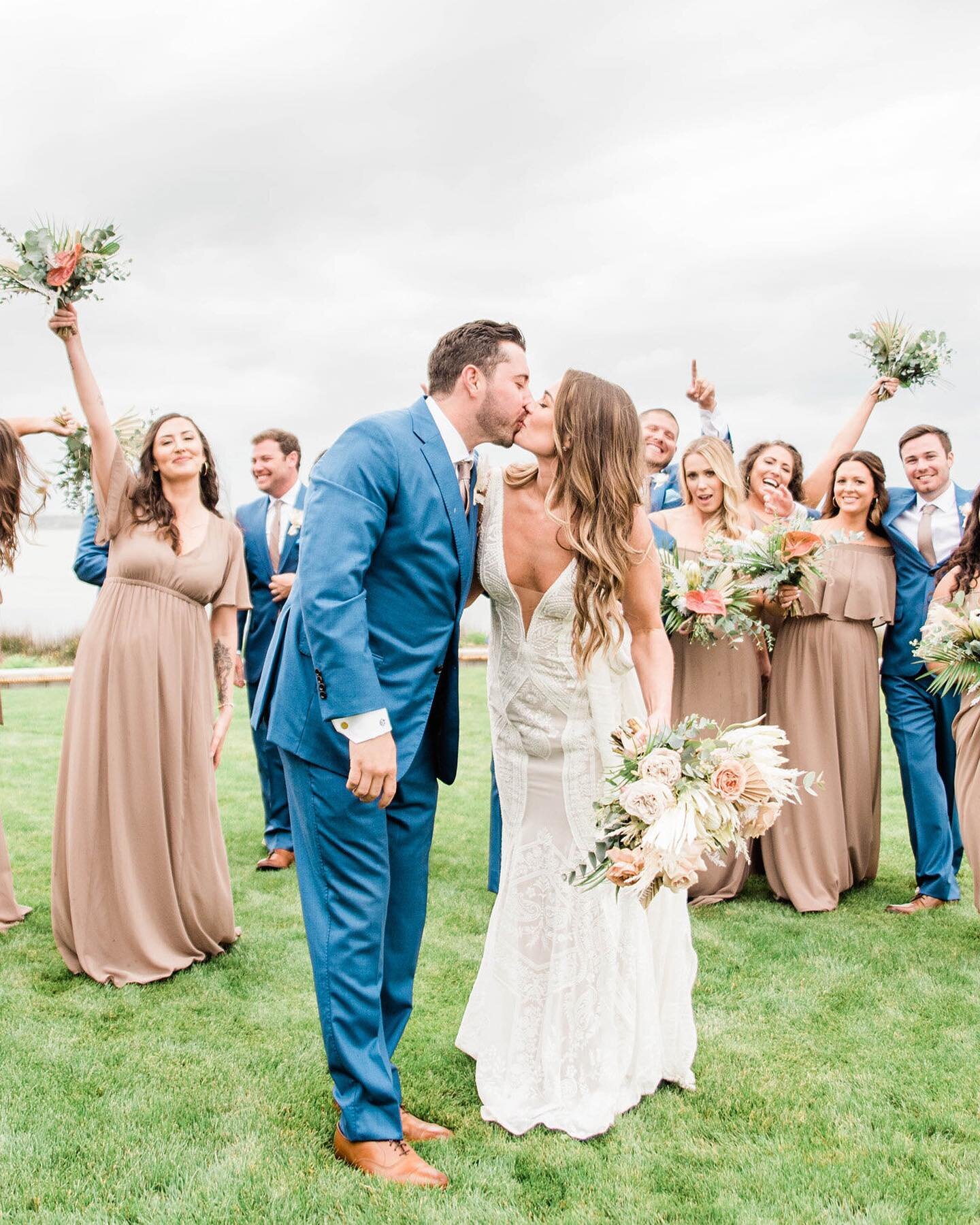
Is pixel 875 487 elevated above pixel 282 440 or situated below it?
below

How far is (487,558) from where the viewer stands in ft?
12.2

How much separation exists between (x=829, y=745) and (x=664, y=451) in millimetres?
2754

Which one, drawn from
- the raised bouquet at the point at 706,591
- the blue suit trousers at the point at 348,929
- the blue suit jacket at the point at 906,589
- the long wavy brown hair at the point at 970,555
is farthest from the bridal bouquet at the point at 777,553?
the blue suit trousers at the point at 348,929

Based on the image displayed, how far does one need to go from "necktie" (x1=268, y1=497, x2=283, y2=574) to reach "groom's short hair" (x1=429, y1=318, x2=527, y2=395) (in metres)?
4.33

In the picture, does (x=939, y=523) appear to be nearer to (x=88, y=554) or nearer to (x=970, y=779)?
(x=970, y=779)

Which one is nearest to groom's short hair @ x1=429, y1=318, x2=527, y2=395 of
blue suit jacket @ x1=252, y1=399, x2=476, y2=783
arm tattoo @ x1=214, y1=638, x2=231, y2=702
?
blue suit jacket @ x1=252, y1=399, x2=476, y2=783

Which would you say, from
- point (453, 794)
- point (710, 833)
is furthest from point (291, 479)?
point (710, 833)

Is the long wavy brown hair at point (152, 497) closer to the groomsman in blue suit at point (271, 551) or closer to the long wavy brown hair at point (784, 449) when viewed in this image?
the groomsman in blue suit at point (271, 551)

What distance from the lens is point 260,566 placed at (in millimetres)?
7578

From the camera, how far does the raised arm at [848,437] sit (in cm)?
739

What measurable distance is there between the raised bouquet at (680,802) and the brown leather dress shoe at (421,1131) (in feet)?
3.19

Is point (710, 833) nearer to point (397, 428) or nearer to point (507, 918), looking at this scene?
point (507, 918)

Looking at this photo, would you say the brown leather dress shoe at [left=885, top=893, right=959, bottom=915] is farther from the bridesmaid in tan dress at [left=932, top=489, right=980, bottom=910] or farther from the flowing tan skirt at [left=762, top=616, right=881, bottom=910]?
the bridesmaid in tan dress at [left=932, top=489, right=980, bottom=910]

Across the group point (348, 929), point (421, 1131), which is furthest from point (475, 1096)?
point (348, 929)
